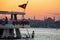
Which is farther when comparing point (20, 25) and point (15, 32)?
point (15, 32)

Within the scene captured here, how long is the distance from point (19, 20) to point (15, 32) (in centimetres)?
291

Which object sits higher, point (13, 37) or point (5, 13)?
point (5, 13)

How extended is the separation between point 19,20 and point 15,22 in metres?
0.89

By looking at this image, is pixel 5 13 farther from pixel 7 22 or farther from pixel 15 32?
pixel 15 32

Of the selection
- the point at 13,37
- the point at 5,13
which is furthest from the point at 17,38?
the point at 5,13

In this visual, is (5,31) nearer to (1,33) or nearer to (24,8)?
(1,33)

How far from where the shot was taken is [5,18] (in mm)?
47281

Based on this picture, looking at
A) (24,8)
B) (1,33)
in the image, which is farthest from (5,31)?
(24,8)

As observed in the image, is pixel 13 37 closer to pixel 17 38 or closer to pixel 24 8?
pixel 17 38

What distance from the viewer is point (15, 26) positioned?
45.8 m

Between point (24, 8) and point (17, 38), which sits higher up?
point (24, 8)

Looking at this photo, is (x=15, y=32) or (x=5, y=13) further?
(x=15, y=32)

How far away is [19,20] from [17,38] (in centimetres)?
226

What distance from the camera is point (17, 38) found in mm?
46688
